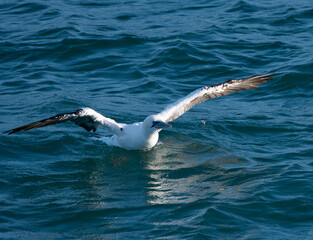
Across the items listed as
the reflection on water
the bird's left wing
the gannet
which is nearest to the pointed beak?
the gannet

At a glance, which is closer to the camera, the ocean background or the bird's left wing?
the ocean background

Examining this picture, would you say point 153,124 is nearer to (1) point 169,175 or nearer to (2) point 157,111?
(1) point 169,175

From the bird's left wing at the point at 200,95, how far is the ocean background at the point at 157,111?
0.75 metres

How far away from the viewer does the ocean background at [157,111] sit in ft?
24.7

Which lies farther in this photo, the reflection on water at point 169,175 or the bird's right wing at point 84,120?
the bird's right wing at point 84,120

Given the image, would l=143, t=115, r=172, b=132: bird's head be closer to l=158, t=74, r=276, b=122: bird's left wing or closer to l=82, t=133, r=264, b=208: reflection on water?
l=158, t=74, r=276, b=122: bird's left wing

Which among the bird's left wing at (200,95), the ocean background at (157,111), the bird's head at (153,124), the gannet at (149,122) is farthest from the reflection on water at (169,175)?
the bird's left wing at (200,95)

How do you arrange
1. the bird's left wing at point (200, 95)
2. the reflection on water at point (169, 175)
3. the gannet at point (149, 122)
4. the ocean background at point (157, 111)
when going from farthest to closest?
the bird's left wing at point (200, 95)
the gannet at point (149, 122)
the reflection on water at point (169, 175)
the ocean background at point (157, 111)

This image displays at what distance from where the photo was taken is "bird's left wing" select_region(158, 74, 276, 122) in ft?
32.6

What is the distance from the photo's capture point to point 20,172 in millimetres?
9234

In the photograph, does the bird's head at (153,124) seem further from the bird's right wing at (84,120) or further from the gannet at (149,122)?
the bird's right wing at (84,120)

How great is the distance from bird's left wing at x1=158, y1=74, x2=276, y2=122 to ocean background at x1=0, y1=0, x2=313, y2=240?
754 mm

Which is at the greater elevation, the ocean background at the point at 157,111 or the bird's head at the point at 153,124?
the bird's head at the point at 153,124

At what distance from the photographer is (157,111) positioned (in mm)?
11820
